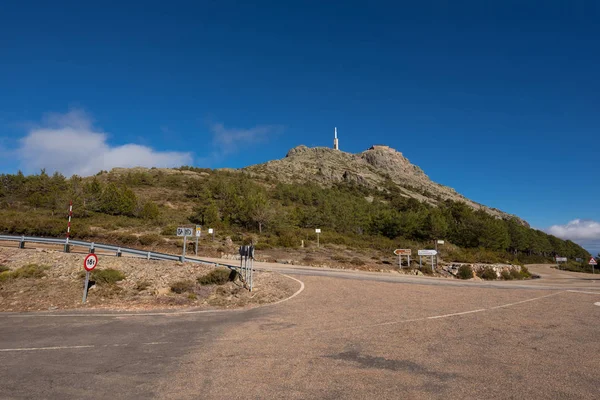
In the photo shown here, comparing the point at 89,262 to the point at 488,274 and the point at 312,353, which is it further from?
the point at 488,274

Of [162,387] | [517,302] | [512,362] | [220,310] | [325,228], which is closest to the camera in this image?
[162,387]

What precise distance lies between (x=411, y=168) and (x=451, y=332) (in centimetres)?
20098

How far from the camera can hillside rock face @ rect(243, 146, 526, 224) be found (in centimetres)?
12694

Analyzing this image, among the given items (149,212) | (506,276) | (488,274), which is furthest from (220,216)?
(506,276)

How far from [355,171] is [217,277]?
136 m

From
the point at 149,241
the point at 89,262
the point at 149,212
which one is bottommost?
the point at 89,262

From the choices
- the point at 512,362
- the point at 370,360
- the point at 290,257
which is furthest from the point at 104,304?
the point at 290,257

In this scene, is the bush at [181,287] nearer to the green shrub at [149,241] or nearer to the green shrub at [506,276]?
the green shrub at [149,241]

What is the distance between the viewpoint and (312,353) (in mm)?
7371

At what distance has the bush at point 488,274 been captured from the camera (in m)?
30.3

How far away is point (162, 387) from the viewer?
5.64 metres

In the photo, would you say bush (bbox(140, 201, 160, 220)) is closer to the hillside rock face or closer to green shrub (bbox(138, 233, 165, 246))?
green shrub (bbox(138, 233, 165, 246))

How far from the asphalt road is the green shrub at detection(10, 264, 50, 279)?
5469 millimetres

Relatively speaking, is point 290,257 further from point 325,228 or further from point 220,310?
point 325,228
